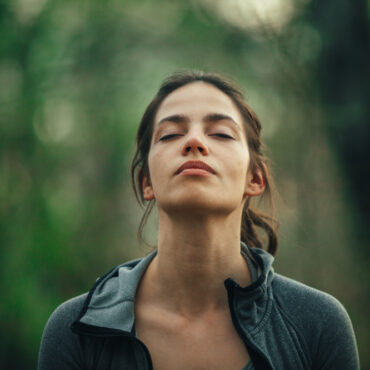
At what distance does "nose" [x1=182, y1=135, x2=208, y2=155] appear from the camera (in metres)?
1.83

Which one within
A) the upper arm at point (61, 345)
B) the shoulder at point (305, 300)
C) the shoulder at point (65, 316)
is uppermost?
the shoulder at point (305, 300)

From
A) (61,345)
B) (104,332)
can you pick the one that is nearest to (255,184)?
(104,332)

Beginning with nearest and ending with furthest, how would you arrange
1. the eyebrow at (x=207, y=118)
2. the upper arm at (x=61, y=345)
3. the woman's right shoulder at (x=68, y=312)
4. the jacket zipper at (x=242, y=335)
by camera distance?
1. the jacket zipper at (x=242, y=335)
2. the upper arm at (x=61, y=345)
3. the woman's right shoulder at (x=68, y=312)
4. the eyebrow at (x=207, y=118)

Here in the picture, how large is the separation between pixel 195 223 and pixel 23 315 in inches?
179

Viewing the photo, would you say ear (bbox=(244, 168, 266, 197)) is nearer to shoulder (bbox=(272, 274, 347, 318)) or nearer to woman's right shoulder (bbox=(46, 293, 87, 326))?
shoulder (bbox=(272, 274, 347, 318))

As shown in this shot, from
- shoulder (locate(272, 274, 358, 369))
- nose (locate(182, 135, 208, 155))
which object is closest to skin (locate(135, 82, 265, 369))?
nose (locate(182, 135, 208, 155))

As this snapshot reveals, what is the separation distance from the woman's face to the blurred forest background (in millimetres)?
3536

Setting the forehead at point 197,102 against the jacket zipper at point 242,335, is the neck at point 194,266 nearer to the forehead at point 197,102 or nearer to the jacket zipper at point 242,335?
the jacket zipper at point 242,335

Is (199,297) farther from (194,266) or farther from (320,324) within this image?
(320,324)

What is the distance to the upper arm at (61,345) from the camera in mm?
1734

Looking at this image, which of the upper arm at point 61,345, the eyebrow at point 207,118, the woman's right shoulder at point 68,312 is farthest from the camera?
the eyebrow at point 207,118

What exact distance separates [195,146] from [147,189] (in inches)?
19.5

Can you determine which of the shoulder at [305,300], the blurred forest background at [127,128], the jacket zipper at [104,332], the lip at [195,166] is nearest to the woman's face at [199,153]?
the lip at [195,166]

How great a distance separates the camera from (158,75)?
669 cm
